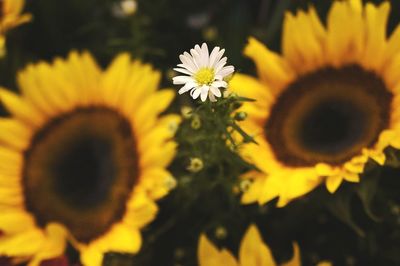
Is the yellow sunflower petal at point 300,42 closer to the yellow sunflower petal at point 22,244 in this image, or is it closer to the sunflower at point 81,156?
the sunflower at point 81,156

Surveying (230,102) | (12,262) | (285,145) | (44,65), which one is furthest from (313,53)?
(12,262)

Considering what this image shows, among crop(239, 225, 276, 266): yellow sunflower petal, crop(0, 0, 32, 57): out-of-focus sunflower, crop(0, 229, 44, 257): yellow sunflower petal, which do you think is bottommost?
crop(239, 225, 276, 266): yellow sunflower petal

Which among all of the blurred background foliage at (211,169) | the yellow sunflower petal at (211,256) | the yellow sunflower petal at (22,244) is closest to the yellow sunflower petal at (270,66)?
the blurred background foliage at (211,169)

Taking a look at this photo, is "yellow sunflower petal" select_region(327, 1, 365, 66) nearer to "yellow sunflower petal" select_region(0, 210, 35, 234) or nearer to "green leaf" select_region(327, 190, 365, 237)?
"green leaf" select_region(327, 190, 365, 237)

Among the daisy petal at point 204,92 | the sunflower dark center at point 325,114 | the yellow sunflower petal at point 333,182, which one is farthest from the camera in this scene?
the sunflower dark center at point 325,114

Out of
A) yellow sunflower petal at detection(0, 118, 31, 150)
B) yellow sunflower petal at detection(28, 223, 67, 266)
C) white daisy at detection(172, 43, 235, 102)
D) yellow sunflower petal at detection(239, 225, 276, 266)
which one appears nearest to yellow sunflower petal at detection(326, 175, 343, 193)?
yellow sunflower petal at detection(239, 225, 276, 266)
